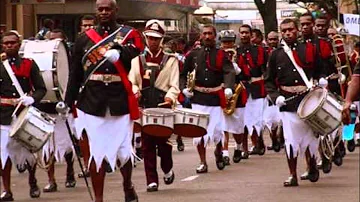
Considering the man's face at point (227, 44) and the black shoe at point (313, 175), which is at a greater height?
the man's face at point (227, 44)

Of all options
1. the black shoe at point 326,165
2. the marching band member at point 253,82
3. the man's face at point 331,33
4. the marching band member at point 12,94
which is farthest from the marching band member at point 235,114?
the marching band member at point 12,94

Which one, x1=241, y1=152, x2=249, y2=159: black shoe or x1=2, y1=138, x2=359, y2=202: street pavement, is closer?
x1=2, y1=138, x2=359, y2=202: street pavement

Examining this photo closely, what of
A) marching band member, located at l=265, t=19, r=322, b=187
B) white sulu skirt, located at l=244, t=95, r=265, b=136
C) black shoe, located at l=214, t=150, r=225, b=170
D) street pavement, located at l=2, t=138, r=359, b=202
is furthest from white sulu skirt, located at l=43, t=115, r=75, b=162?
white sulu skirt, located at l=244, t=95, r=265, b=136

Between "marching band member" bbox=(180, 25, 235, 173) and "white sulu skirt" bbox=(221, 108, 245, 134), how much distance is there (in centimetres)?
110

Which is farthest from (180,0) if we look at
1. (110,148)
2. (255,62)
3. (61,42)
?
(110,148)

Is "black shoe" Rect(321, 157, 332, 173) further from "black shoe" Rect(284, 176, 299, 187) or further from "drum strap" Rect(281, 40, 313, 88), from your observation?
"drum strap" Rect(281, 40, 313, 88)

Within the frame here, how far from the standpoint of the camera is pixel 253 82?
1950cm

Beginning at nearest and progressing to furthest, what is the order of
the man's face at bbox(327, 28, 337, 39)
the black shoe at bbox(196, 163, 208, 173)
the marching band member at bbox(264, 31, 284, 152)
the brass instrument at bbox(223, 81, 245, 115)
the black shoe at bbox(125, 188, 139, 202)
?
1. the black shoe at bbox(125, 188, 139, 202)
2. the black shoe at bbox(196, 163, 208, 173)
3. the man's face at bbox(327, 28, 337, 39)
4. the brass instrument at bbox(223, 81, 245, 115)
5. the marching band member at bbox(264, 31, 284, 152)

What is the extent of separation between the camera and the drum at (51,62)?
14156 mm

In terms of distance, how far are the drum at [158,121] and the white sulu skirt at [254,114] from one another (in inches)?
227

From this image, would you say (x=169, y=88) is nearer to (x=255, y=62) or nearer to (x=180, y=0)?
(x=255, y=62)

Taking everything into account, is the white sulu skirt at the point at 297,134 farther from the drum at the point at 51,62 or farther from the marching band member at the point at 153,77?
the drum at the point at 51,62

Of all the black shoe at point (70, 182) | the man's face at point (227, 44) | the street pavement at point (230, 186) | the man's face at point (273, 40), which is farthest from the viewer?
the man's face at point (273, 40)

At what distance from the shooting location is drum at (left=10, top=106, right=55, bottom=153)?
499 inches
